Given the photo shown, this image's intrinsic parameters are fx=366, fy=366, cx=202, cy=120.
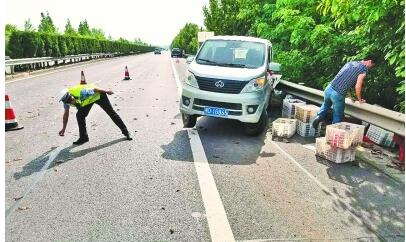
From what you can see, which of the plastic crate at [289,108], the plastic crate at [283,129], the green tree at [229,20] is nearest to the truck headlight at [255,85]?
the plastic crate at [283,129]

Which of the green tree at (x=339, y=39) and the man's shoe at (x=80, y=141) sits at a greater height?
the green tree at (x=339, y=39)

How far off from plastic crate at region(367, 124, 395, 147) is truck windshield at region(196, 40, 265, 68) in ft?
8.76

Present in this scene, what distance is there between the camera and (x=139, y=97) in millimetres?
13391

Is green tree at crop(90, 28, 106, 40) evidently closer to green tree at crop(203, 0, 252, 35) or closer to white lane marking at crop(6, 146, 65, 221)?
green tree at crop(203, 0, 252, 35)

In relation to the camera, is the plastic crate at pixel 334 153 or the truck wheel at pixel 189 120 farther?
the truck wheel at pixel 189 120

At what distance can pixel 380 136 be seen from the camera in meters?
7.05

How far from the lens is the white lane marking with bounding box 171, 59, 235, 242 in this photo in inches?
146

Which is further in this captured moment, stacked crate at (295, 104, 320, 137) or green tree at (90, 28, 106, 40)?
green tree at (90, 28, 106, 40)

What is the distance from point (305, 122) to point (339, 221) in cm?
405

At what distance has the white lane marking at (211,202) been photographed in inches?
146

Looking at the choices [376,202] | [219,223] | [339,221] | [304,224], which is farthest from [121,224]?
[376,202]

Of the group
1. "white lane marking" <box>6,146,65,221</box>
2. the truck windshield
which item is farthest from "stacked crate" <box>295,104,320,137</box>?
"white lane marking" <box>6,146,65,221</box>

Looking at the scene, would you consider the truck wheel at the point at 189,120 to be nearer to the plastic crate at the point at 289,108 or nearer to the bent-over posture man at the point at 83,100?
the bent-over posture man at the point at 83,100

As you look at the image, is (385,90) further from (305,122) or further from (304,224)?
(304,224)
